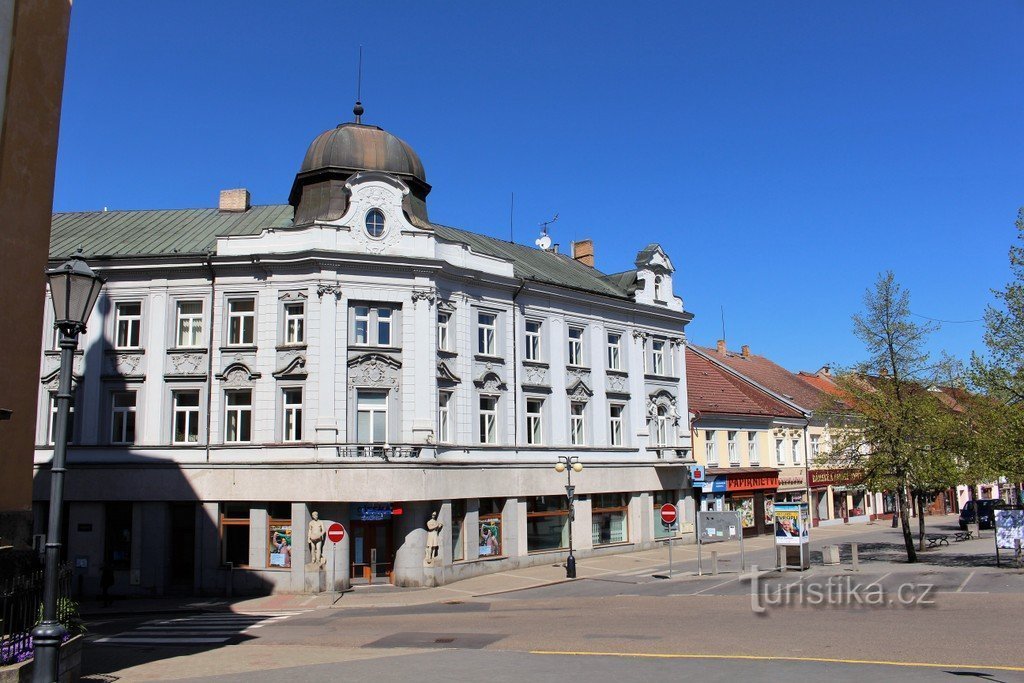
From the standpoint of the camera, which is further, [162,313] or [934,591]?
[162,313]

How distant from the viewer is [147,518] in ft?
93.7

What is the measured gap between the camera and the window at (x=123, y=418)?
29.5 metres

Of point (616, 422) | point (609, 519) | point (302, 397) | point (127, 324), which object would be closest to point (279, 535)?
point (302, 397)

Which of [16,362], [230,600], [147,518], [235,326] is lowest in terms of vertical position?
[230,600]

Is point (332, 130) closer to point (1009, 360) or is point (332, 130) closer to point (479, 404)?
point (479, 404)

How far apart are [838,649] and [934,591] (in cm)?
997

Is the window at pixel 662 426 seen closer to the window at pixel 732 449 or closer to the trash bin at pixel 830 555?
the window at pixel 732 449

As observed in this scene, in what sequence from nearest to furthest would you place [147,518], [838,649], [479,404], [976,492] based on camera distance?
[838,649], [147,518], [479,404], [976,492]

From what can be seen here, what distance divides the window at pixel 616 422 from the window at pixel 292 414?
579 inches

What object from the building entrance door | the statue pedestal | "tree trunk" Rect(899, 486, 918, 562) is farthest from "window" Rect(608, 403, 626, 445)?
the statue pedestal

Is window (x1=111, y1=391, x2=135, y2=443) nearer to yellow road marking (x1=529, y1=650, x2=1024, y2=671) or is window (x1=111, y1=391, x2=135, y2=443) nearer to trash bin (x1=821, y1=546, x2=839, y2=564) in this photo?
yellow road marking (x1=529, y1=650, x2=1024, y2=671)

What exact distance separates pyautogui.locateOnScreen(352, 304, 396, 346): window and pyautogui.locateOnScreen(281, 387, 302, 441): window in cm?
276

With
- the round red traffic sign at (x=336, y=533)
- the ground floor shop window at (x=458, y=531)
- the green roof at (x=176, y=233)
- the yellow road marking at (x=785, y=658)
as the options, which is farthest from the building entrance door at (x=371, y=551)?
the yellow road marking at (x=785, y=658)

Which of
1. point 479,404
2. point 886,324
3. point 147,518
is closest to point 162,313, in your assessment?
point 147,518
